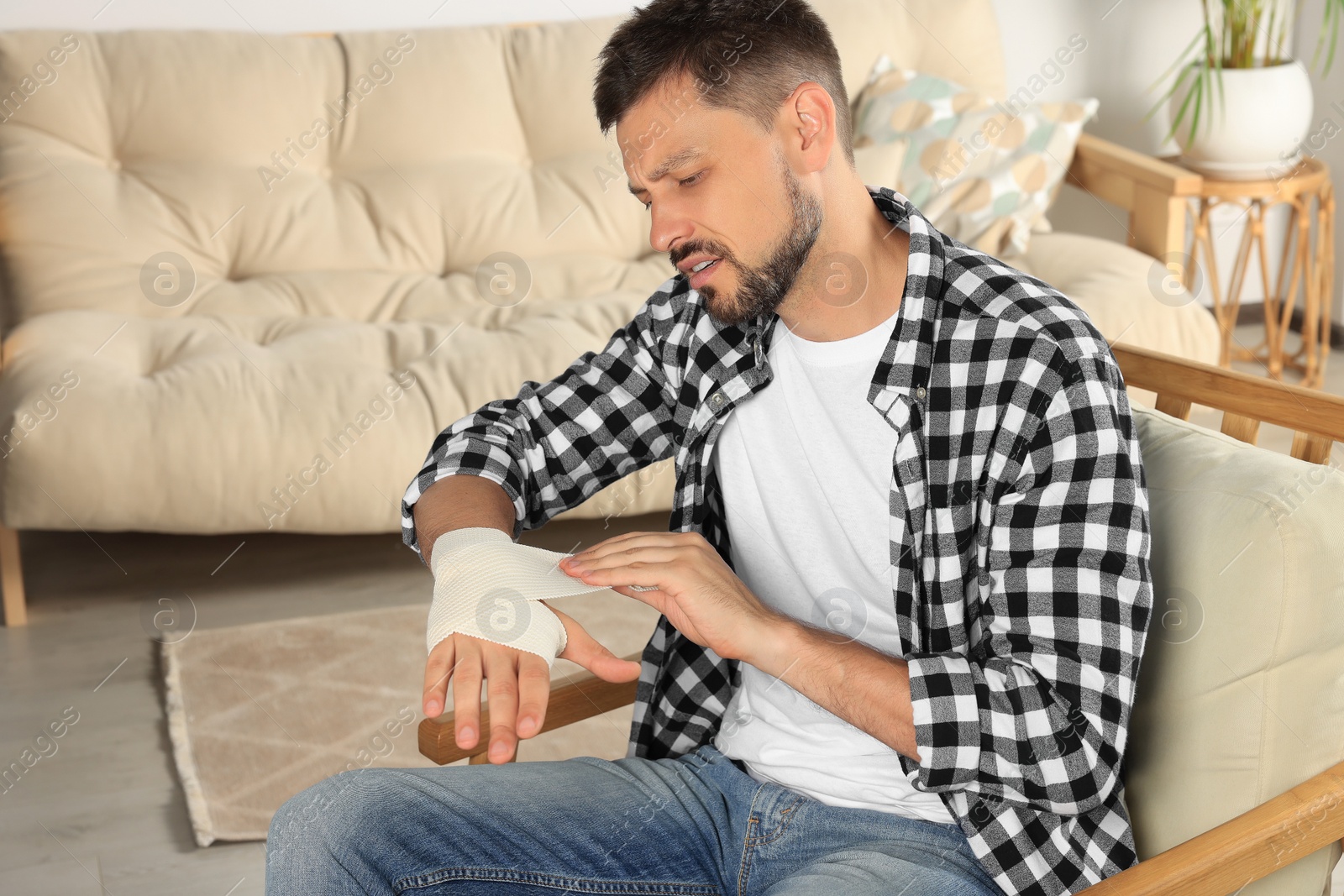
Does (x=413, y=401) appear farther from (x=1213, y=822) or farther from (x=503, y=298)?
(x=1213, y=822)

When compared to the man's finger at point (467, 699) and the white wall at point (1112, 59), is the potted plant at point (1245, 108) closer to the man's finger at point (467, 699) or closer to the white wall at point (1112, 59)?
the white wall at point (1112, 59)

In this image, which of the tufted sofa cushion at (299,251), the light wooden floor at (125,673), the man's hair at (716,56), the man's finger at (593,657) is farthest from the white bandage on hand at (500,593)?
the tufted sofa cushion at (299,251)

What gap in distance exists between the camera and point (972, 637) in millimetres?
980

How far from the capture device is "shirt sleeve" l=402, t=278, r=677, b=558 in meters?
1.21

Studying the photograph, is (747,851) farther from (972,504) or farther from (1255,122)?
(1255,122)

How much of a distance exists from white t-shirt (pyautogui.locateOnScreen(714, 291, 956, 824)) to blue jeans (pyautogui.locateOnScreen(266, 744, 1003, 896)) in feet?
0.09

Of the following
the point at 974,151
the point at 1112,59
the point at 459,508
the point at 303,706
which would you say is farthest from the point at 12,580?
the point at 1112,59

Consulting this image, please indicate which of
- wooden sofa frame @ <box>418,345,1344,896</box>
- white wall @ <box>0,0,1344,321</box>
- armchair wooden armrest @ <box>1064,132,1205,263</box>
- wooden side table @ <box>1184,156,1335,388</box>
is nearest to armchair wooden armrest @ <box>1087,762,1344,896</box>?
wooden sofa frame @ <box>418,345,1344,896</box>

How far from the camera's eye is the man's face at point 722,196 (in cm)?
105

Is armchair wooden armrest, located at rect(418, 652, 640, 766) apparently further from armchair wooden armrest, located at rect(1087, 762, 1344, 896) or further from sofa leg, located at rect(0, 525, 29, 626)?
sofa leg, located at rect(0, 525, 29, 626)

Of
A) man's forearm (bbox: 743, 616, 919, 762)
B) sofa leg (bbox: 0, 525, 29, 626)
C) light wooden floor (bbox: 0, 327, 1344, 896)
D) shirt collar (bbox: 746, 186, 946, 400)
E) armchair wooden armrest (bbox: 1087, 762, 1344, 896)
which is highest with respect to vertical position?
shirt collar (bbox: 746, 186, 946, 400)

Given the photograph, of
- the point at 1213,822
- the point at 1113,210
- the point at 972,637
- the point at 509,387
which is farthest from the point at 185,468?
the point at 1113,210

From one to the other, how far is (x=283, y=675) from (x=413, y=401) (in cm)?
53

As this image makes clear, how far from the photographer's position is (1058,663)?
849 mm
